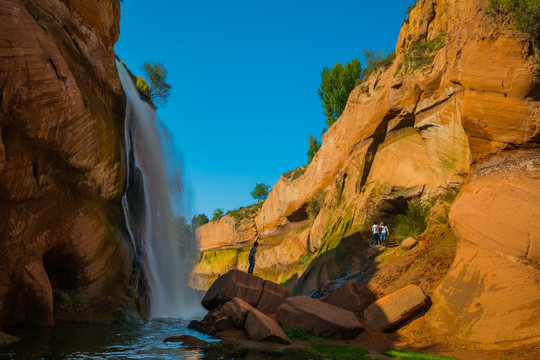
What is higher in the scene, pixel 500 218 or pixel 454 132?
pixel 454 132

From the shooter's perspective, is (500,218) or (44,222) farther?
(44,222)

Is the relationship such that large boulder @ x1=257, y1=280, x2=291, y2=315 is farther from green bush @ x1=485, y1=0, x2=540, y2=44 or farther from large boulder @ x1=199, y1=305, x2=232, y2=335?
green bush @ x1=485, y1=0, x2=540, y2=44

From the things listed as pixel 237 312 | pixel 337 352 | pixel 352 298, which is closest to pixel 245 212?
pixel 352 298

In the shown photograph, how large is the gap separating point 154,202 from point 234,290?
1074 cm

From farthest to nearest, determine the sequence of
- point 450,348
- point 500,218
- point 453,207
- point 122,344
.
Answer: point 453,207 < point 500,218 < point 450,348 < point 122,344

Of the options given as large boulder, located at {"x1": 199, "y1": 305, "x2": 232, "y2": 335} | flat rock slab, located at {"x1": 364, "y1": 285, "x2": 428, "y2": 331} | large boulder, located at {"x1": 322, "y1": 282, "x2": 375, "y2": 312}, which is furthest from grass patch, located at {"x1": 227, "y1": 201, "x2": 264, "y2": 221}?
flat rock slab, located at {"x1": 364, "y1": 285, "x2": 428, "y2": 331}

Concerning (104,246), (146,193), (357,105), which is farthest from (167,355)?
(357,105)

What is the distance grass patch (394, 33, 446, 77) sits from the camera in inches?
930

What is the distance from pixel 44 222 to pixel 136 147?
10948 millimetres

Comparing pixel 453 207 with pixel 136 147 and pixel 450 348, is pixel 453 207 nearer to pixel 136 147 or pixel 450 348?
pixel 450 348

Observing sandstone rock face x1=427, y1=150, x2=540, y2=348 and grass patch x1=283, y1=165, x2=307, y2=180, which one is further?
grass patch x1=283, y1=165, x2=307, y2=180

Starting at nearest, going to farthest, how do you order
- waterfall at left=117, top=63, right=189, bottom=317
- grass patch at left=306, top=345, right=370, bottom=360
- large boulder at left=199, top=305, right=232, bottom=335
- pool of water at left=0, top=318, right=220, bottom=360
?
pool of water at left=0, top=318, right=220, bottom=360, grass patch at left=306, top=345, right=370, bottom=360, large boulder at left=199, top=305, right=232, bottom=335, waterfall at left=117, top=63, right=189, bottom=317

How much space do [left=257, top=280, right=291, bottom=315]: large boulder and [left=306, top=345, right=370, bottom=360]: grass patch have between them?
17.4ft

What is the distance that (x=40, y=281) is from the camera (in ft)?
39.6
